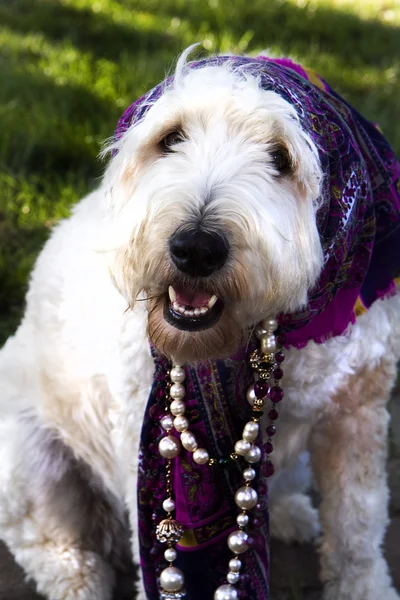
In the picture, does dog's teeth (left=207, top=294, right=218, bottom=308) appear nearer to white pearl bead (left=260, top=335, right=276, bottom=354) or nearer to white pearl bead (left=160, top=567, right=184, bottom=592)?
white pearl bead (left=260, top=335, right=276, bottom=354)

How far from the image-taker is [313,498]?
3.50 metres

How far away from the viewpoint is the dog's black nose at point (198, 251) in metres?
1.86

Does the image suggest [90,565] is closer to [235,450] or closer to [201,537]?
[201,537]

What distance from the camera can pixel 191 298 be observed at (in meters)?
2.03

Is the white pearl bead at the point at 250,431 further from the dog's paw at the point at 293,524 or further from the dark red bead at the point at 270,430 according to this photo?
the dog's paw at the point at 293,524

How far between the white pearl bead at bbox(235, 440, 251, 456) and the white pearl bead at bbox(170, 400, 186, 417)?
20cm

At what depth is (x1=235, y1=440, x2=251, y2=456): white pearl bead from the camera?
2426 mm

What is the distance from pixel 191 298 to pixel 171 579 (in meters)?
1.05

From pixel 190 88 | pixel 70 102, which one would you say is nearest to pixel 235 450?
pixel 190 88

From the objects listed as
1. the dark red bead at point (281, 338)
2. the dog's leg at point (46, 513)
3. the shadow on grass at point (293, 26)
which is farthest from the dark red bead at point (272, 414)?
the shadow on grass at point (293, 26)

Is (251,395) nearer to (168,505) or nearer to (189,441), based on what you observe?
(189,441)

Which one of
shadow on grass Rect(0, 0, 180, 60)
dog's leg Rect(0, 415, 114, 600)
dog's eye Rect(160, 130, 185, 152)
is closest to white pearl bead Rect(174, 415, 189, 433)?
dog's leg Rect(0, 415, 114, 600)

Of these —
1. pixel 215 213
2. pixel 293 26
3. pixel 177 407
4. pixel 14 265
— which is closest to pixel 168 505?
pixel 177 407

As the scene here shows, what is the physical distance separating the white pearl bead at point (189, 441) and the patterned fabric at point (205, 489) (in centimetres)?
3
